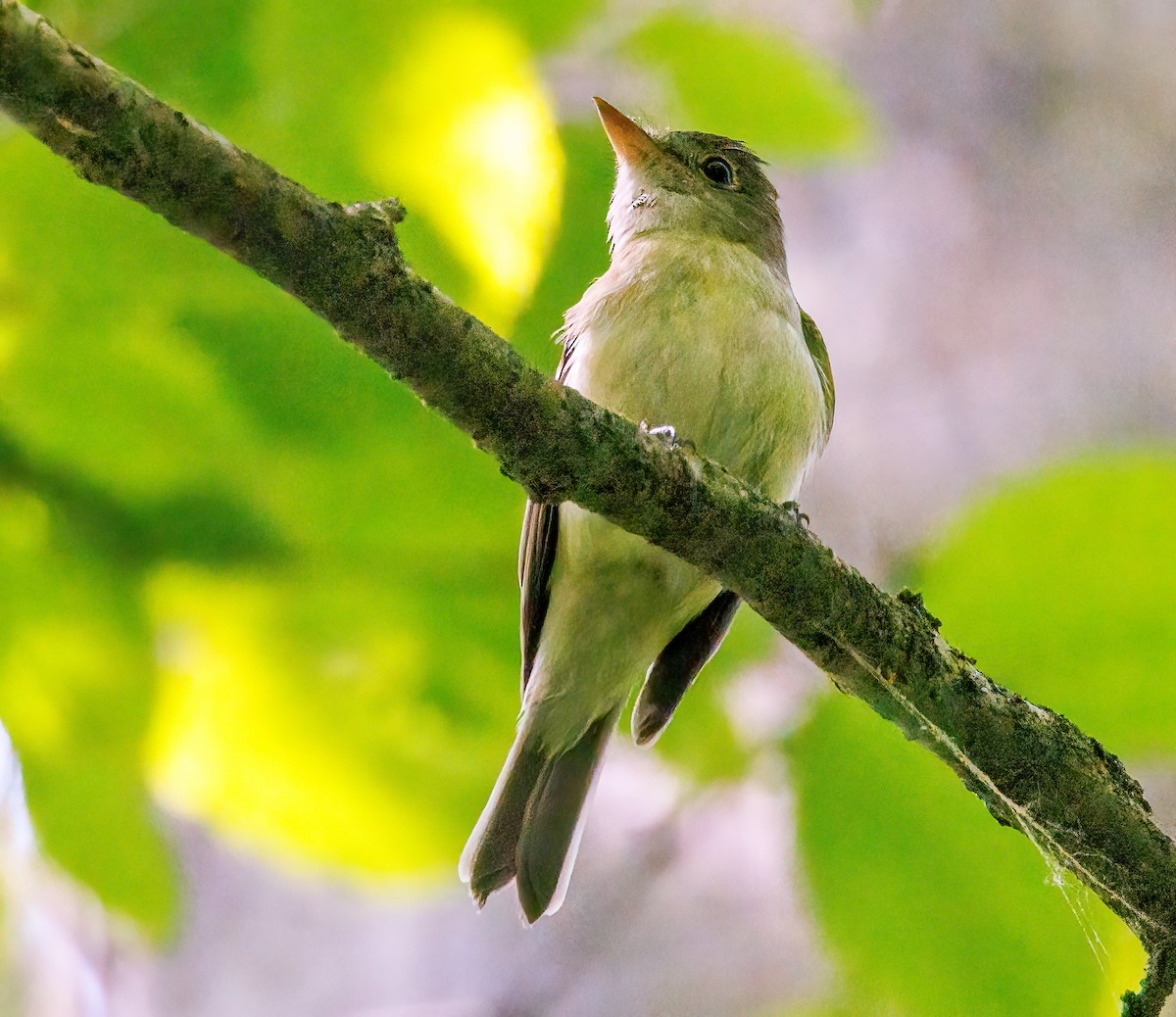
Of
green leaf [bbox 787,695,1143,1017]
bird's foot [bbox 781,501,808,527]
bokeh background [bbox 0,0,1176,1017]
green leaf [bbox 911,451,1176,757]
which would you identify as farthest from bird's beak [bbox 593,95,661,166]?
green leaf [bbox 787,695,1143,1017]

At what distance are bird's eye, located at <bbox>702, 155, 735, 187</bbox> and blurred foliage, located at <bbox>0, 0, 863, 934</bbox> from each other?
36.9 inches

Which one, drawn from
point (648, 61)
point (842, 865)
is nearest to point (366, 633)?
point (842, 865)

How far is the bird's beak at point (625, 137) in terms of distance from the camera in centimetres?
202

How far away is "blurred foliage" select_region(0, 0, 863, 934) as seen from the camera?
1.27 meters

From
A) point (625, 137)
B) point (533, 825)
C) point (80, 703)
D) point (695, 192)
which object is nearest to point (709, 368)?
point (625, 137)

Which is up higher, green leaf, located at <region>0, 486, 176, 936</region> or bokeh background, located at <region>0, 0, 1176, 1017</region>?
bokeh background, located at <region>0, 0, 1176, 1017</region>

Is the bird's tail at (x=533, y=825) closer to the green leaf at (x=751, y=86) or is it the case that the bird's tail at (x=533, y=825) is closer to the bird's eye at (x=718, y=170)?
the green leaf at (x=751, y=86)

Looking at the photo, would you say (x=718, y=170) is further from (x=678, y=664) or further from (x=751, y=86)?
(x=678, y=664)

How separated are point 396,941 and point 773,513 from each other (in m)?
1.20

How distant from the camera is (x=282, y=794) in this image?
57.8 inches

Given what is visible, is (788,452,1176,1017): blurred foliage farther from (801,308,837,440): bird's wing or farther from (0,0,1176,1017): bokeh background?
(801,308,837,440): bird's wing

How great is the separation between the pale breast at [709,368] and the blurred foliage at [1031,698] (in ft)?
1.70

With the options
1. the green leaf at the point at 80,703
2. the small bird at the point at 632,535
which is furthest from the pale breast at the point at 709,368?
the green leaf at the point at 80,703

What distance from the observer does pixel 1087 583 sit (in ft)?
4.51
